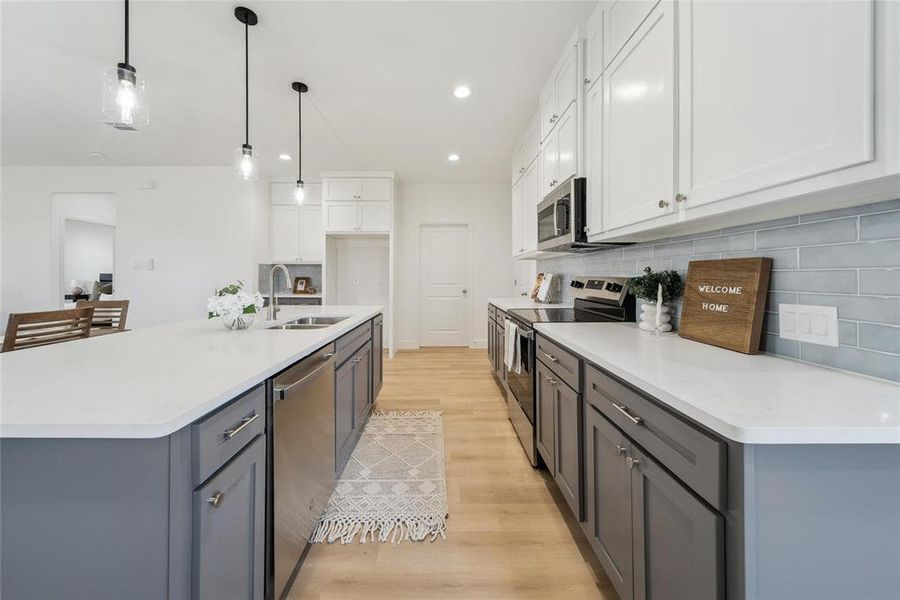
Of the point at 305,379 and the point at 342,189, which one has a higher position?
the point at 342,189

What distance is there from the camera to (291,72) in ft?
8.59

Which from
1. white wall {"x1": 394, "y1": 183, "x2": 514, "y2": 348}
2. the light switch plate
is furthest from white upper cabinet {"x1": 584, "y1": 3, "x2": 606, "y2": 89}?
white wall {"x1": 394, "y1": 183, "x2": 514, "y2": 348}

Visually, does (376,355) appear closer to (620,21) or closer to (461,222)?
(620,21)

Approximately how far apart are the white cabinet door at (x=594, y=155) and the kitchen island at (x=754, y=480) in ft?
3.38

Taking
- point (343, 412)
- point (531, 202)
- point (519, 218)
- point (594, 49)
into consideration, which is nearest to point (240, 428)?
point (343, 412)

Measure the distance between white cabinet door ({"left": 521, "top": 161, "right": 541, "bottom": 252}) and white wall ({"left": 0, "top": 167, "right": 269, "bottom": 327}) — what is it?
3839 mm

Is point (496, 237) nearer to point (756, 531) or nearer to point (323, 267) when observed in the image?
point (323, 267)

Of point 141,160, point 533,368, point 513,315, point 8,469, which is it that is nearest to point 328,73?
point 513,315

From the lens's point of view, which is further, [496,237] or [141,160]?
[496,237]

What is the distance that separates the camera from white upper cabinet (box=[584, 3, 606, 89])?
182 centimetres

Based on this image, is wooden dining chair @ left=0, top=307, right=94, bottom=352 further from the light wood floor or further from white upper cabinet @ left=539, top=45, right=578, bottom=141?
white upper cabinet @ left=539, top=45, right=578, bottom=141

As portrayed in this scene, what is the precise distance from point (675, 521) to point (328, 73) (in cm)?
324

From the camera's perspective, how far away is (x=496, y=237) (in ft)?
18.5

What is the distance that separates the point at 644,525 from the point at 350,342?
164cm
